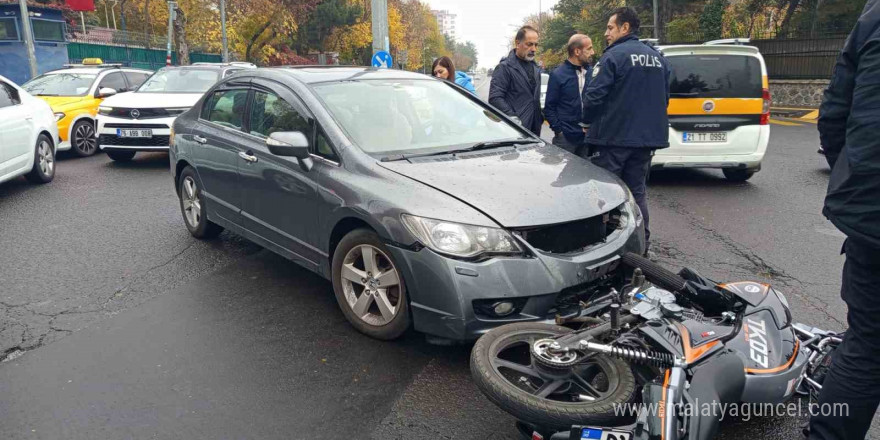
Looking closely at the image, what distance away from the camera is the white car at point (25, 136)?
8.35 metres

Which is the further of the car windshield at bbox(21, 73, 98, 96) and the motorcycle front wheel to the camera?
the car windshield at bbox(21, 73, 98, 96)

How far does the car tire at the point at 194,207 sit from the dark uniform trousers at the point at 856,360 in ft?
16.3

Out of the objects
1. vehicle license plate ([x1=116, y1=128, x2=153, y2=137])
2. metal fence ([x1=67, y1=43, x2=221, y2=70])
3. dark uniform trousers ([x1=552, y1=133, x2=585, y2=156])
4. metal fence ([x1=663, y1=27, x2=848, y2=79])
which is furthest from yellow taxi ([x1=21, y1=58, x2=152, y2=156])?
metal fence ([x1=663, y1=27, x2=848, y2=79])

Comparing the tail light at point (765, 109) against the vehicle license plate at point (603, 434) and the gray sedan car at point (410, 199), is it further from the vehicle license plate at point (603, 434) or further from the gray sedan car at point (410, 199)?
the vehicle license plate at point (603, 434)

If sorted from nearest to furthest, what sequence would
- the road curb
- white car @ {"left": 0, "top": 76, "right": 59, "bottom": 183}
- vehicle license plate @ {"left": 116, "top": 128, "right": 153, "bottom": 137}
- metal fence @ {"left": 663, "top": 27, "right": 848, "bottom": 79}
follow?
white car @ {"left": 0, "top": 76, "right": 59, "bottom": 183}
vehicle license plate @ {"left": 116, "top": 128, "right": 153, "bottom": 137}
the road curb
metal fence @ {"left": 663, "top": 27, "right": 848, "bottom": 79}

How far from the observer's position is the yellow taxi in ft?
39.0

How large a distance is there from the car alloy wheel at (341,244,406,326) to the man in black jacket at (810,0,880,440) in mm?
2110

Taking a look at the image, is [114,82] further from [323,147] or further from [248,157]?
[323,147]

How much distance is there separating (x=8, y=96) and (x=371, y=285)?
7.37 meters

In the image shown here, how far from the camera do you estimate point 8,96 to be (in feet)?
28.7

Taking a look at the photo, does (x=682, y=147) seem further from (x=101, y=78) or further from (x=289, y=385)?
(x=101, y=78)

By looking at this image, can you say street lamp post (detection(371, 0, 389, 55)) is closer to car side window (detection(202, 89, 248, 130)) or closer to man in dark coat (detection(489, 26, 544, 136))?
man in dark coat (detection(489, 26, 544, 136))

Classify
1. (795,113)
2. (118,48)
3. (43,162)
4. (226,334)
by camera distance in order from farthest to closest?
(118,48) < (795,113) < (43,162) < (226,334)

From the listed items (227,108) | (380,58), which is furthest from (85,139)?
(227,108)
